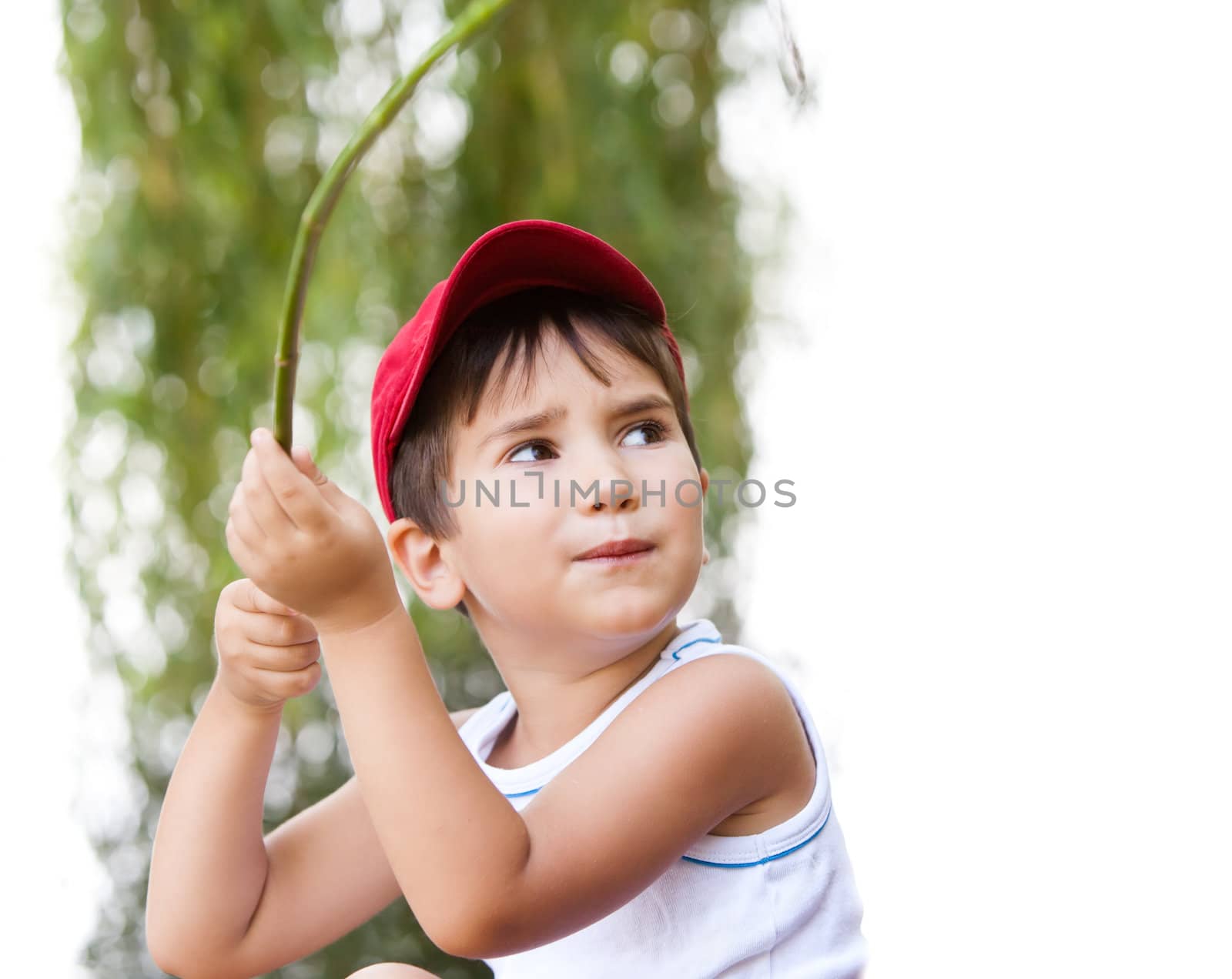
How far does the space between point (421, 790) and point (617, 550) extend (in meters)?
0.20

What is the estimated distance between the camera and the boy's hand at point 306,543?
2.07ft

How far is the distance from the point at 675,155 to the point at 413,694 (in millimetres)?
1204

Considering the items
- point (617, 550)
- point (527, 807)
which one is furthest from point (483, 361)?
point (527, 807)

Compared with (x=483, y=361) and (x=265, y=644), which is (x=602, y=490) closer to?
(x=483, y=361)

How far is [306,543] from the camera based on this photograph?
63 centimetres

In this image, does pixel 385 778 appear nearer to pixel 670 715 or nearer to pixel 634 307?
pixel 670 715

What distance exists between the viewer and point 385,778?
0.64 metres

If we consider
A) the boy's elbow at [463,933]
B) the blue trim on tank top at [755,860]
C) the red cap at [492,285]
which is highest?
the red cap at [492,285]

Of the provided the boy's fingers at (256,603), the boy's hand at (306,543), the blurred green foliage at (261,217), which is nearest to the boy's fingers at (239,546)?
the boy's hand at (306,543)

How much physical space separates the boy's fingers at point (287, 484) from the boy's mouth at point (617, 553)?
0.60 feet

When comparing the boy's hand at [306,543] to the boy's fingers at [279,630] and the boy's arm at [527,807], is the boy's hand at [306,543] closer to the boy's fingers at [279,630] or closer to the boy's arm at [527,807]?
the boy's arm at [527,807]

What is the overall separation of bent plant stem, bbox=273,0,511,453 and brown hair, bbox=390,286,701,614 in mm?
226

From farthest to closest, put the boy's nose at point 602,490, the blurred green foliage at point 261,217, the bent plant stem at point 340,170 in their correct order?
the blurred green foliage at point 261,217 < the boy's nose at point 602,490 < the bent plant stem at point 340,170

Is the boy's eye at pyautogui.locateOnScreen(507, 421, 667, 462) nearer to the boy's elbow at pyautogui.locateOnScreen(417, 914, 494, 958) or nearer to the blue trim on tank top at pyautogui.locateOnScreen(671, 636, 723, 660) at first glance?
the blue trim on tank top at pyautogui.locateOnScreen(671, 636, 723, 660)
